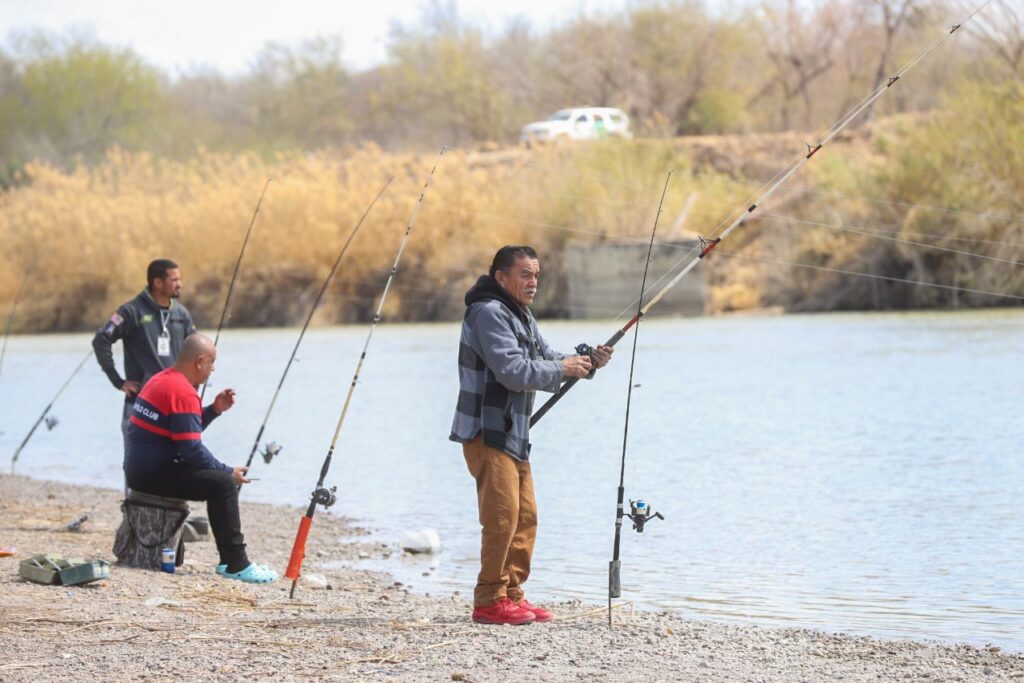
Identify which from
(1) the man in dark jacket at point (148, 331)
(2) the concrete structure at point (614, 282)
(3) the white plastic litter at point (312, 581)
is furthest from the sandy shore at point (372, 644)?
(2) the concrete structure at point (614, 282)

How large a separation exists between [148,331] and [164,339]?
0.09m

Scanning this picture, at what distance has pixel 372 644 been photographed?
5.22m

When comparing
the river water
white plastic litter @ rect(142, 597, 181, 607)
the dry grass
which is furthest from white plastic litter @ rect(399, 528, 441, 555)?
the dry grass

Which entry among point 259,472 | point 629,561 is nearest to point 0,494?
point 259,472

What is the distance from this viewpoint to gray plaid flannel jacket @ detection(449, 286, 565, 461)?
203 inches

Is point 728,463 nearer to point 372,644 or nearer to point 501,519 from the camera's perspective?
point 501,519

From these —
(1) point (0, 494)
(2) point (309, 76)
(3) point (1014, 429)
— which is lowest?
(1) point (0, 494)

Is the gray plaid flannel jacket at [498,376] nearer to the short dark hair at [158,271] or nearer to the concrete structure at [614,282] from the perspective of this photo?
the short dark hair at [158,271]

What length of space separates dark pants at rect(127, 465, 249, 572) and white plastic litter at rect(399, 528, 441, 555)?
5.71 feet

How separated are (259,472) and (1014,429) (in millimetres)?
5892

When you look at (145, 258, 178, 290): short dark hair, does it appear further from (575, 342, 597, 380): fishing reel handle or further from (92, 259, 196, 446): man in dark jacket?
(575, 342, 597, 380): fishing reel handle

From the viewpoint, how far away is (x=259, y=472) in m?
12.0

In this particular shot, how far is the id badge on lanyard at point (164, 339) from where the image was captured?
7.79 meters

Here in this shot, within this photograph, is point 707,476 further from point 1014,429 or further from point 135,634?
point 135,634
